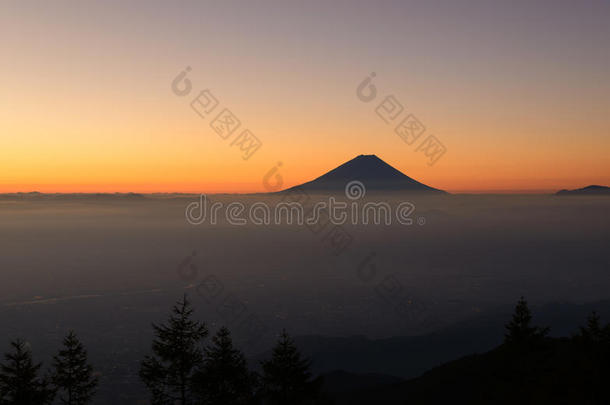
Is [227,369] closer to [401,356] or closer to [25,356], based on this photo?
[25,356]

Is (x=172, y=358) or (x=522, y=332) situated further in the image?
(x=522, y=332)

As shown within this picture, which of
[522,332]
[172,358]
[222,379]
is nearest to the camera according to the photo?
[172,358]

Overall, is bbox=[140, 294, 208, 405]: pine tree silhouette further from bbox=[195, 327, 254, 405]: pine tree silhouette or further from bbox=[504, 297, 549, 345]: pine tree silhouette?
bbox=[504, 297, 549, 345]: pine tree silhouette

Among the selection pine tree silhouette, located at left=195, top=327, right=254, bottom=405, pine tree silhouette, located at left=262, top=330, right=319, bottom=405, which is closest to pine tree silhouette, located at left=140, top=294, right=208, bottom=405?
pine tree silhouette, located at left=195, top=327, right=254, bottom=405

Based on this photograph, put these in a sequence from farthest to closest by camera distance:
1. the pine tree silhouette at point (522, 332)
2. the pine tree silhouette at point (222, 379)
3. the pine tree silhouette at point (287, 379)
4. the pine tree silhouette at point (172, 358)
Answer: the pine tree silhouette at point (522, 332)
the pine tree silhouette at point (222, 379)
the pine tree silhouette at point (287, 379)
the pine tree silhouette at point (172, 358)

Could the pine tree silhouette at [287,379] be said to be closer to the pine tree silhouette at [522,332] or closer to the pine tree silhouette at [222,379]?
the pine tree silhouette at [222,379]

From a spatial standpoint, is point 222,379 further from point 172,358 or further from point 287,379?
point 287,379

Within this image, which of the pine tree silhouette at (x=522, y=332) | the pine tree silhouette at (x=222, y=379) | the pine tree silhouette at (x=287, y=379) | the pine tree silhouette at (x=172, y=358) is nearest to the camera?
the pine tree silhouette at (x=172, y=358)

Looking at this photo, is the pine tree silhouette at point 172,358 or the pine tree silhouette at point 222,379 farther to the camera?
the pine tree silhouette at point 222,379

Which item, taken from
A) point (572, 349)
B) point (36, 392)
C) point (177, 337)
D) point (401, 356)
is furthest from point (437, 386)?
point (401, 356)

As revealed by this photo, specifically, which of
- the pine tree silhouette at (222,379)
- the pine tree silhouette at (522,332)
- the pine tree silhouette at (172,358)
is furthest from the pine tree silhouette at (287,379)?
the pine tree silhouette at (522,332)

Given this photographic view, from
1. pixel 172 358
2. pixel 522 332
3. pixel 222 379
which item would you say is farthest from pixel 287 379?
pixel 522 332
